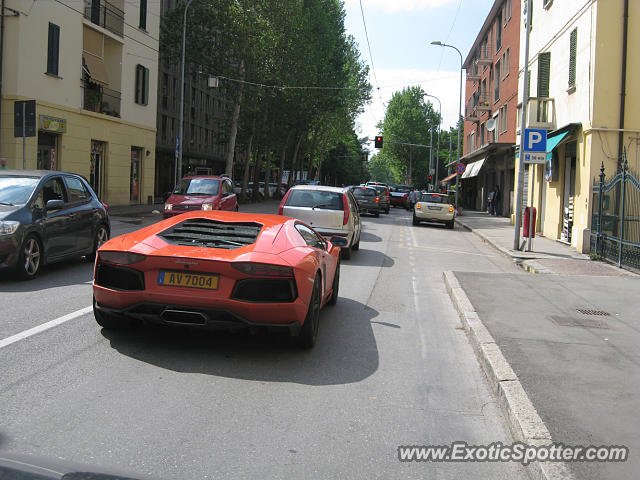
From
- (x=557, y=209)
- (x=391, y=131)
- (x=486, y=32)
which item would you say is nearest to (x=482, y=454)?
(x=557, y=209)

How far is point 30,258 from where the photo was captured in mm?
9188

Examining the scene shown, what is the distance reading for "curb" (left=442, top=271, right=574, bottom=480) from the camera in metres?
3.47

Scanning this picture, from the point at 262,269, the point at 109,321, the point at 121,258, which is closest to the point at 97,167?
the point at 109,321

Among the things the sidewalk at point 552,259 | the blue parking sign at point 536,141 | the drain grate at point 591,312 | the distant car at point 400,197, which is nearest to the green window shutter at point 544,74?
the sidewalk at point 552,259

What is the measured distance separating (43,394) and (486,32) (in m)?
45.8

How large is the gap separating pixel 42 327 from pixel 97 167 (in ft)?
84.4

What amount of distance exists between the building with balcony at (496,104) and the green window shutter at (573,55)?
1357cm

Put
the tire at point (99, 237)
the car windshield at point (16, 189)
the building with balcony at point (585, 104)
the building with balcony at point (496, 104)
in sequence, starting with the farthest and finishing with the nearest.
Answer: the building with balcony at point (496, 104)
the building with balcony at point (585, 104)
the tire at point (99, 237)
the car windshield at point (16, 189)

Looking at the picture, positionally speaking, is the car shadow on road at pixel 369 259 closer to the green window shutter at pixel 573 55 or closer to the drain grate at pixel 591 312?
the drain grate at pixel 591 312

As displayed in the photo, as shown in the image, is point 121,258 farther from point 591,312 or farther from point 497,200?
point 497,200

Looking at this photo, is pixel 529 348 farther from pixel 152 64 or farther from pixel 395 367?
pixel 152 64

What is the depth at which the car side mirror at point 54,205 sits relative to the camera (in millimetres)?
9575

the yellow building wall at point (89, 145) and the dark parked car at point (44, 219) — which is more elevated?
the yellow building wall at point (89, 145)

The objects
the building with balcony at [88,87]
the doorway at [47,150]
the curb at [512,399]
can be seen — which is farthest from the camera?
the doorway at [47,150]
